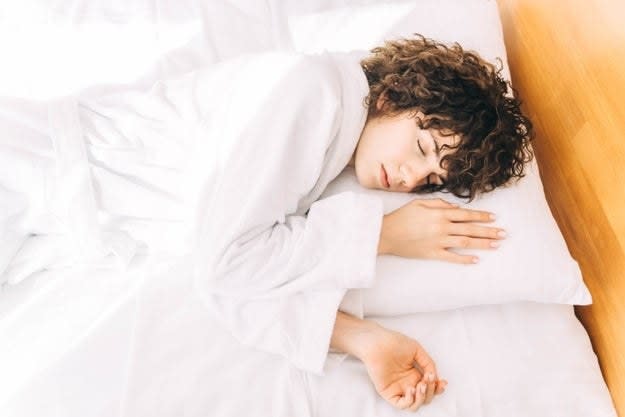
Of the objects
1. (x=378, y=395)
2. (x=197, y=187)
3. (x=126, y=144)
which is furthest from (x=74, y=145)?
(x=378, y=395)

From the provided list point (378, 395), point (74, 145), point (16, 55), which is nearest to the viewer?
point (378, 395)

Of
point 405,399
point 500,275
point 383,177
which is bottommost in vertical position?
point 405,399

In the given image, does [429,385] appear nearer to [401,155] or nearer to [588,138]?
[401,155]

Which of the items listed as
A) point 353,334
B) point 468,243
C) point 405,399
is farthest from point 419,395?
point 468,243

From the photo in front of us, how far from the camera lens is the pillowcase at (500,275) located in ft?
3.19

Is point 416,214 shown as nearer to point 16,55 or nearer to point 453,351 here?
point 453,351

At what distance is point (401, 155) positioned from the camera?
1038mm

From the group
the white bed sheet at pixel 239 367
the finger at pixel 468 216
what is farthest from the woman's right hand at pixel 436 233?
the white bed sheet at pixel 239 367

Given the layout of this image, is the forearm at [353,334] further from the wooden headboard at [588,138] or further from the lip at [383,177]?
the wooden headboard at [588,138]

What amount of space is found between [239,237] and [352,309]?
22 centimetres

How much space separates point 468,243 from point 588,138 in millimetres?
304

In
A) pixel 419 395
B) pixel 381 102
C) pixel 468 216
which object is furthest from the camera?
pixel 381 102

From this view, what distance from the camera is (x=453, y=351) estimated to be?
3.28 ft

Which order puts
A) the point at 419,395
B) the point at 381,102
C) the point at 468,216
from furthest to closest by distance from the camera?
the point at 381,102
the point at 468,216
the point at 419,395
